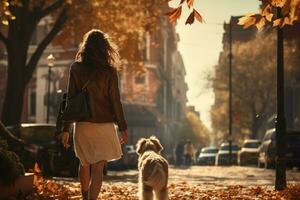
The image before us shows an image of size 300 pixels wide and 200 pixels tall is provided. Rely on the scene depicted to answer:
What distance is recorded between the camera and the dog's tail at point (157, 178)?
319 inches

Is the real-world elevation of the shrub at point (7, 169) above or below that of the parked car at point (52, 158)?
above

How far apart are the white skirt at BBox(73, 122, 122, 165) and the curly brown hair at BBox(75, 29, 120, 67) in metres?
0.69

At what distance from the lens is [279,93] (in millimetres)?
12219

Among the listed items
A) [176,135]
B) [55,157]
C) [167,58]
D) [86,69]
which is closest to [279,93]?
[86,69]

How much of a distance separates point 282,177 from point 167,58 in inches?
3110

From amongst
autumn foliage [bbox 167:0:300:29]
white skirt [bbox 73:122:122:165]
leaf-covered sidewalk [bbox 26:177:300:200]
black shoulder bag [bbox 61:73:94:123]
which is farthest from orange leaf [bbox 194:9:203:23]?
leaf-covered sidewalk [bbox 26:177:300:200]

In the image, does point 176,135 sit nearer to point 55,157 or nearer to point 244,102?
point 244,102

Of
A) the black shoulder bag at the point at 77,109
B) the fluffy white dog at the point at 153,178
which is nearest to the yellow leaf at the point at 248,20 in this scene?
the black shoulder bag at the point at 77,109

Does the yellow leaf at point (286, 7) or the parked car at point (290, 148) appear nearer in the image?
the yellow leaf at point (286, 7)

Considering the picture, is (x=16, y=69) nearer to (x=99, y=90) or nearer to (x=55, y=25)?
(x=55, y=25)

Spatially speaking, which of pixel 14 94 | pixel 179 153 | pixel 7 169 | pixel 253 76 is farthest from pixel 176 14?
pixel 253 76

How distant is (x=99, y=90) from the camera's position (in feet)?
24.6

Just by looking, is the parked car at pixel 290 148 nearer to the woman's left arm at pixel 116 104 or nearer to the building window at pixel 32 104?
the woman's left arm at pixel 116 104

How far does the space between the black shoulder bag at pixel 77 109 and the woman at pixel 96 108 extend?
5 cm
